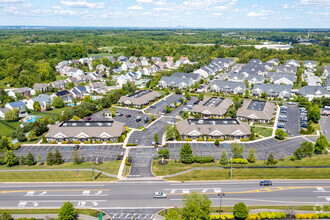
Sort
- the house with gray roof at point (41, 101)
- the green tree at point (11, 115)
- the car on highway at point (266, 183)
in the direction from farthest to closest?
the house with gray roof at point (41, 101), the green tree at point (11, 115), the car on highway at point (266, 183)

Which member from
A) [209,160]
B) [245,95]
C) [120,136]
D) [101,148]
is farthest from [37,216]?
[245,95]

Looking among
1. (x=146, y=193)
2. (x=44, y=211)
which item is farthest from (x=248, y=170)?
(x=44, y=211)

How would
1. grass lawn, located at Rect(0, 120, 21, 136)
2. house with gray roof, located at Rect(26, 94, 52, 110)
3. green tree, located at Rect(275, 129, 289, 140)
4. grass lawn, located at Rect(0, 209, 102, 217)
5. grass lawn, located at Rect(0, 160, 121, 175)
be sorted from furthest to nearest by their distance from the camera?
house with gray roof, located at Rect(26, 94, 52, 110) < grass lawn, located at Rect(0, 120, 21, 136) < green tree, located at Rect(275, 129, 289, 140) < grass lawn, located at Rect(0, 160, 121, 175) < grass lawn, located at Rect(0, 209, 102, 217)

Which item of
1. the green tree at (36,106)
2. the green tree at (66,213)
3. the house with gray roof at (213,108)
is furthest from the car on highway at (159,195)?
the green tree at (36,106)

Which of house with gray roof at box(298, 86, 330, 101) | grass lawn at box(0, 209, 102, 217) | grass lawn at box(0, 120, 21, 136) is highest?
house with gray roof at box(298, 86, 330, 101)

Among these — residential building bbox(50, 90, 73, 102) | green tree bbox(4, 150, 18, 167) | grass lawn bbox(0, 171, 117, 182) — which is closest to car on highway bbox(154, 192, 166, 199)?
grass lawn bbox(0, 171, 117, 182)

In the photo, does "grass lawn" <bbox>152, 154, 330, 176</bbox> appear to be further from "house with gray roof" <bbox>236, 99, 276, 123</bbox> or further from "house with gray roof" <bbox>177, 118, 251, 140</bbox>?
"house with gray roof" <bbox>236, 99, 276, 123</bbox>

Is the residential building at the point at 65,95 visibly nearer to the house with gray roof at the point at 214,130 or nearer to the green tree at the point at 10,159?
the green tree at the point at 10,159
